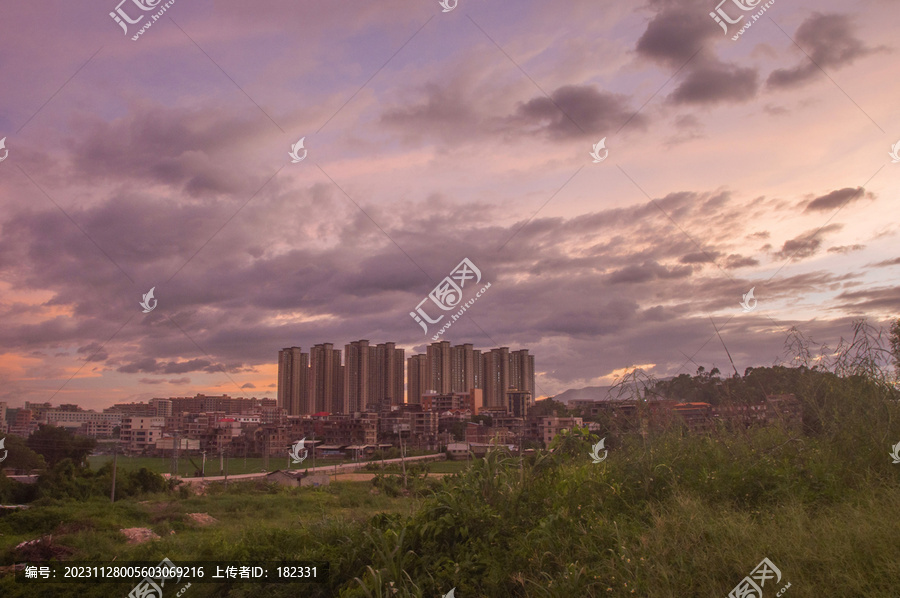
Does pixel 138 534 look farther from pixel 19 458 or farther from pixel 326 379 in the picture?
pixel 326 379

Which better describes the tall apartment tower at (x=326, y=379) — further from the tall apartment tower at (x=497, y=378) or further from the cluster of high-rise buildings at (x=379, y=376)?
the tall apartment tower at (x=497, y=378)

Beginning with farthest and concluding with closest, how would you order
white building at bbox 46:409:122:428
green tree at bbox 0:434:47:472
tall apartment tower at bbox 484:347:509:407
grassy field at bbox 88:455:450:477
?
white building at bbox 46:409:122:428 → grassy field at bbox 88:455:450:477 → tall apartment tower at bbox 484:347:509:407 → green tree at bbox 0:434:47:472

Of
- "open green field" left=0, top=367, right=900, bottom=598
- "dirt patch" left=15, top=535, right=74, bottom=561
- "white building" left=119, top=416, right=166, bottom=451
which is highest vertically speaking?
"open green field" left=0, top=367, right=900, bottom=598

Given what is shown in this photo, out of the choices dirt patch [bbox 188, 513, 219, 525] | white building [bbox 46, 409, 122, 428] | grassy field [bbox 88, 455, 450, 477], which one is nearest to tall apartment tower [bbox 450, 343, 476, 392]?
grassy field [bbox 88, 455, 450, 477]

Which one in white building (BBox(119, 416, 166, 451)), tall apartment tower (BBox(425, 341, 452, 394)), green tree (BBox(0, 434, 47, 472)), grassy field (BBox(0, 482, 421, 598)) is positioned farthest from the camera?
white building (BBox(119, 416, 166, 451))

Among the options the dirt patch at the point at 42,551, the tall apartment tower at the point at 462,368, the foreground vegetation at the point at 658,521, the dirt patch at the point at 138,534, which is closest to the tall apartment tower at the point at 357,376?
the tall apartment tower at the point at 462,368

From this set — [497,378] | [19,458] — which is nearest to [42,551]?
[19,458]

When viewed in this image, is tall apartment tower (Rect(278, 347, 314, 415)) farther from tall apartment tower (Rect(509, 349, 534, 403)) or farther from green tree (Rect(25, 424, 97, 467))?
tall apartment tower (Rect(509, 349, 534, 403))
